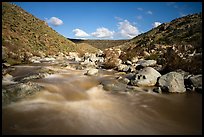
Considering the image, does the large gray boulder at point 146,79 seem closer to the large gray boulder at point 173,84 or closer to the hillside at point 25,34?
the large gray boulder at point 173,84

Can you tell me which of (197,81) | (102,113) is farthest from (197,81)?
(102,113)

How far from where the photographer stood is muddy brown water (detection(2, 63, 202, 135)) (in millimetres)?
5246

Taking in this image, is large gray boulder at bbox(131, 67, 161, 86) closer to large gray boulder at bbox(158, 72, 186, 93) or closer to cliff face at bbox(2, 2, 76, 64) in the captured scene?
large gray boulder at bbox(158, 72, 186, 93)

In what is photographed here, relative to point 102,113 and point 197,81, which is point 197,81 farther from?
point 102,113

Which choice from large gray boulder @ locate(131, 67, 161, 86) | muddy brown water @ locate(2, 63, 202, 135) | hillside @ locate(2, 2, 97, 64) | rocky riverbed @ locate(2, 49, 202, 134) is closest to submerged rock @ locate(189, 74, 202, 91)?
rocky riverbed @ locate(2, 49, 202, 134)

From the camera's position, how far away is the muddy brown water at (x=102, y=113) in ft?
17.2

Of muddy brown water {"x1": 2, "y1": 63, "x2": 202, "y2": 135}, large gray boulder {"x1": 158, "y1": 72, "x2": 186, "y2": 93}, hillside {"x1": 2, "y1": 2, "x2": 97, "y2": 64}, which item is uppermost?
hillside {"x1": 2, "y1": 2, "x2": 97, "y2": 64}

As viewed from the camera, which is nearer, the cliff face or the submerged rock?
the submerged rock

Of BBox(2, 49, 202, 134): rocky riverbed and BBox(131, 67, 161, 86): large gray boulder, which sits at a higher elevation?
BBox(131, 67, 161, 86): large gray boulder

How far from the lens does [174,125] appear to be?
5.59 m

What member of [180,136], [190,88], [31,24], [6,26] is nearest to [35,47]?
[6,26]

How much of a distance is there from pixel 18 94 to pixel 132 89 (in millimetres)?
5310

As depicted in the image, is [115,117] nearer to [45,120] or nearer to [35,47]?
[45,120]

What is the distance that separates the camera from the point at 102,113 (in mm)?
6492
